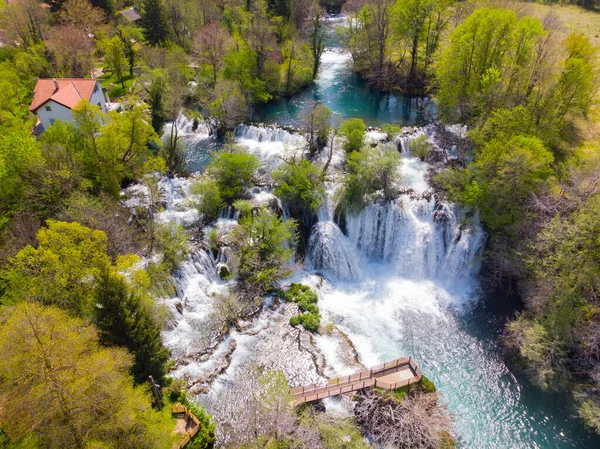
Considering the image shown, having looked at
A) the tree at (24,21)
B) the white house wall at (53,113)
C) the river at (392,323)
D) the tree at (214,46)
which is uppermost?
the tree at (24,21)

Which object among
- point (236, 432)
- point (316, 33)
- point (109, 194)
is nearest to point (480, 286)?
point (236, 432)

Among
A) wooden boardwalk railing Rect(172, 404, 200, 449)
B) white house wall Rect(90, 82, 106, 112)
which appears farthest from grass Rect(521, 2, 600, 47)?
wooden boardwalk railing Rect(172, 404, 200, 449)

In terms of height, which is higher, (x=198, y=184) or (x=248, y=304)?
(x=198, y=184)

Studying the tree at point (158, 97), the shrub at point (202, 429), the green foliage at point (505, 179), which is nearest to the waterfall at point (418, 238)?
the green foliage at point (505, 179)

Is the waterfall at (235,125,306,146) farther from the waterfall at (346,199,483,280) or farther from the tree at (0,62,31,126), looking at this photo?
the tree at (0,62,31,126)

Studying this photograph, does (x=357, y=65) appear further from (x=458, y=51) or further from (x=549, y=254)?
(x=549, y=254)

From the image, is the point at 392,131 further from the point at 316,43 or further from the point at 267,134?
the point at 316,43

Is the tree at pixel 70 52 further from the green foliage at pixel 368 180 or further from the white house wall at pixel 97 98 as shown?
the green foliage at pixel 368 180
